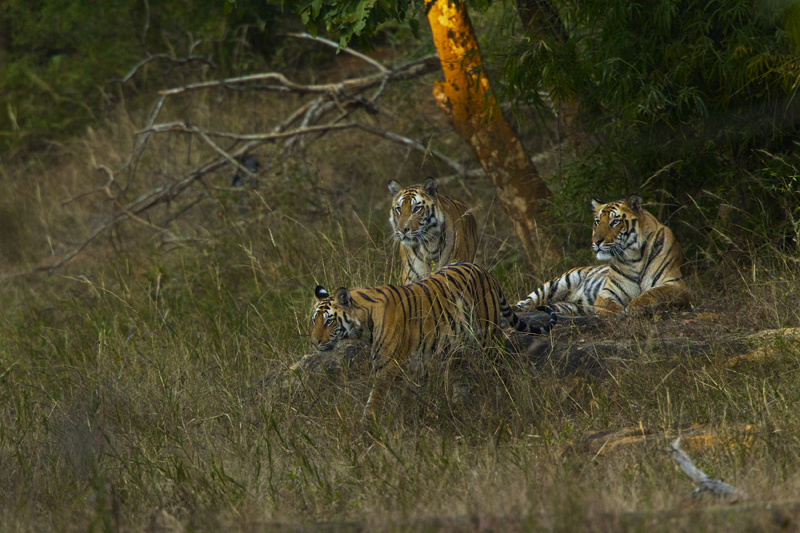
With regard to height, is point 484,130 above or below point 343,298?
above

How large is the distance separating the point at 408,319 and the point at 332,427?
0.72 metres

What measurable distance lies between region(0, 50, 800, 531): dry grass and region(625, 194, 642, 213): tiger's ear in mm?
823

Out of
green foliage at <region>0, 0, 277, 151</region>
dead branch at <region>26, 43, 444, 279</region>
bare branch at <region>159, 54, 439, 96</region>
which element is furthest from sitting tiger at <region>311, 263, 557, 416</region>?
green foliage at <region>0, 0, 277, 151</region>

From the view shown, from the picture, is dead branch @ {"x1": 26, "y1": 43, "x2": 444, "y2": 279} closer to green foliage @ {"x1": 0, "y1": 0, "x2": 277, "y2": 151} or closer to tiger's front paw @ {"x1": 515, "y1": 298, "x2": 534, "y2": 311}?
tiger's front paw @ {"x1": 515, "y1": 298, "x2": 534, "y2": 311}

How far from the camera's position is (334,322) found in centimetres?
438

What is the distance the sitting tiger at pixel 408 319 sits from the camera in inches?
173

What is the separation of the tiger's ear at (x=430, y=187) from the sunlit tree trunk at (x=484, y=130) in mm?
1522

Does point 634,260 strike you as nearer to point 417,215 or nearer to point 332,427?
point 417,215

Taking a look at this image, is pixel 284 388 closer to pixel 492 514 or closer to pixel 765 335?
pixel 492 514

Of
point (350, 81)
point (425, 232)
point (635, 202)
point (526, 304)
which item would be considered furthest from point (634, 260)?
point (350, 81)

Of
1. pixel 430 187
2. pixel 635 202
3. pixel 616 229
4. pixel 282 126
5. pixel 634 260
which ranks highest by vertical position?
pixel 282 126

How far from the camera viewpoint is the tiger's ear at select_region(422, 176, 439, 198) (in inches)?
238

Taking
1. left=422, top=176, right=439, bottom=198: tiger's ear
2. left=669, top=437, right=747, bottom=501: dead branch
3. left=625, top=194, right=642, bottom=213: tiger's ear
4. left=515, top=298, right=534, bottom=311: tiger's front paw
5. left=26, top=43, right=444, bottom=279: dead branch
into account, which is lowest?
left=515, top=298, right=534, bottom=311: tiger's front paw

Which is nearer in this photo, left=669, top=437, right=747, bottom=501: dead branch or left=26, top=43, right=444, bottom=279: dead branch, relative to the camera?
left=669, top=437, right=747, bottom=501: dead branch
